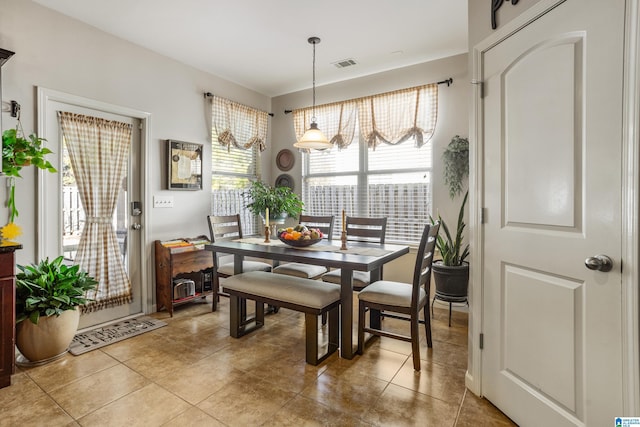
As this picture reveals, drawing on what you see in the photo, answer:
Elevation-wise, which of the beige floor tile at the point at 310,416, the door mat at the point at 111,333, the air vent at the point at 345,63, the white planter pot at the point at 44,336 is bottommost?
the beige floor tile at the point at 310,416

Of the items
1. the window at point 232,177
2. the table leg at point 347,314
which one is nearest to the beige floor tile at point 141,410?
the table leg at point 347,314

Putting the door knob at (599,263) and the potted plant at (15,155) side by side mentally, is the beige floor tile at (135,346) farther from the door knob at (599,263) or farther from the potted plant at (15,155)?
the door knob at (599,263)

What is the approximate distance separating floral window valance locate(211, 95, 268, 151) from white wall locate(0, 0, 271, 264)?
14cm

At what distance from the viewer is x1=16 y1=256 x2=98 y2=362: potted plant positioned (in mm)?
2279

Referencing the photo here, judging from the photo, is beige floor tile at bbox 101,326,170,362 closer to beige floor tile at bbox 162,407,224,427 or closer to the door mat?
the door mat

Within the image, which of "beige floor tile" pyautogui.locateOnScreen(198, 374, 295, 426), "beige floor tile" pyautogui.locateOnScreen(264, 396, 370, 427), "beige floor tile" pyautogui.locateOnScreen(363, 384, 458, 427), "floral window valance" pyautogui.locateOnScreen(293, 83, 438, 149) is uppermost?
"floral window valance" pyautogui.locateOnScreen(293, 83, 438, 149)

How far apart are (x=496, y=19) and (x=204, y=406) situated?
9.05 ft

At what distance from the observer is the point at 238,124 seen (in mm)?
4418

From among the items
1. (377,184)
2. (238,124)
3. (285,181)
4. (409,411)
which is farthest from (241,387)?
(238,124)

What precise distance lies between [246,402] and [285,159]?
355 centimetres

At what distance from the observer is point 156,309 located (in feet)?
11.5

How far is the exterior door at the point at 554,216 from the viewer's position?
1.27 m

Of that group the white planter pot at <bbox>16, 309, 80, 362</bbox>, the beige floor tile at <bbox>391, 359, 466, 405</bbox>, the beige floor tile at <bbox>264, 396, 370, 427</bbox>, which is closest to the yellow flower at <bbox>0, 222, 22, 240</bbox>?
the white planter pot at <bbox>16, 309, 80, 362</bbox>

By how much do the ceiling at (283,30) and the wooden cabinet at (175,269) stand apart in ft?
6.92
